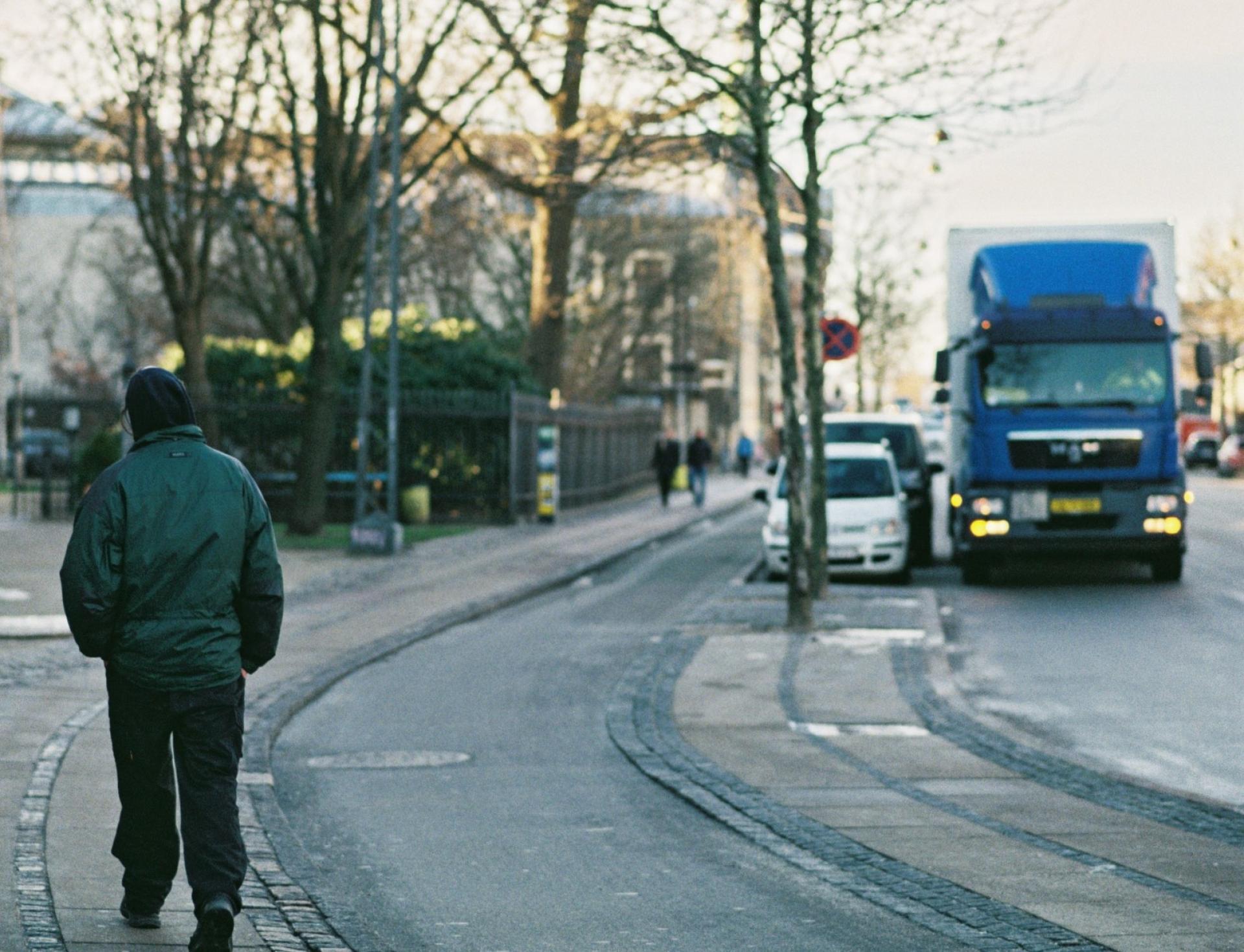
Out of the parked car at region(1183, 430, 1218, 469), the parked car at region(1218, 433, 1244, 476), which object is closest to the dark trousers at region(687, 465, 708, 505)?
the parked car at region(1218, 433, 1244, 476)

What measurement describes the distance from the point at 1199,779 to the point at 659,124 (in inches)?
478

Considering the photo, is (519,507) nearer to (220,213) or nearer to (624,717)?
(220,213)

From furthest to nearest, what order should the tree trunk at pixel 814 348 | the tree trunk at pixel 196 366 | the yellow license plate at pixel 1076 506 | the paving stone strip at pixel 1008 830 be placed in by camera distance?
1. the tree trunk at pixel 196 366
2. the yellow license plate at pixel 1076 506
3. the tree trunk at pixel 814 348
4. the paving stone strip at pixel 1008 830

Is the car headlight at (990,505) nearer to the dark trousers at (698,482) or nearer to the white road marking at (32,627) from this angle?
the white road marking at (32,627)

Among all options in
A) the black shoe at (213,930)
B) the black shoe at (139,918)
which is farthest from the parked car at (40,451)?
the black shoe at (213,930)

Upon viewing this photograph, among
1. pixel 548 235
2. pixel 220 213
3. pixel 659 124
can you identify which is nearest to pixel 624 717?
pixel 659 124

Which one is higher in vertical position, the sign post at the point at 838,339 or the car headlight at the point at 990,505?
the sign post at the point at 838,339

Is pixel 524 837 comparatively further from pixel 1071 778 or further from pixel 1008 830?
pixel 1071 778

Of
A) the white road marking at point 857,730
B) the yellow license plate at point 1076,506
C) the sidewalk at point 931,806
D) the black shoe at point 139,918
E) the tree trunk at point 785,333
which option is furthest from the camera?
the yellow license plate at point 1076,506

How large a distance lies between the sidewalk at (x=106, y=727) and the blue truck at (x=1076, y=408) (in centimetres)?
516

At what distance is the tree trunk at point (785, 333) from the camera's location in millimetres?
16422

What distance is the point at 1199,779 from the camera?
9820 mm

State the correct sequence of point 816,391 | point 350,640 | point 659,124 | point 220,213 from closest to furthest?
point 350,640, point 816,391, point 659,124, point 220,213

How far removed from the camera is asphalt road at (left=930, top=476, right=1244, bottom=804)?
10766 millimetres
